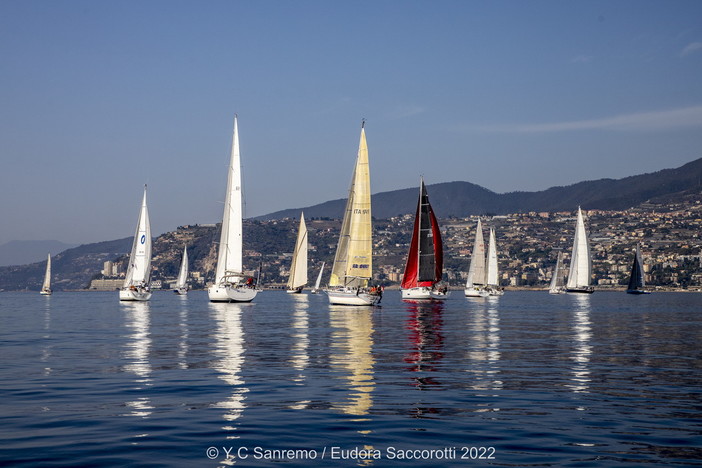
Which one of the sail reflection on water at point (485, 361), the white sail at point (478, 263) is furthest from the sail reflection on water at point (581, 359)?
the white sail at point (478, 263)

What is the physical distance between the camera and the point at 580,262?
483ft

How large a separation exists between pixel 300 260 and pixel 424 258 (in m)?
39.4

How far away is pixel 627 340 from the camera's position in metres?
37.5

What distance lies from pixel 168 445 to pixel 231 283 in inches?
2610

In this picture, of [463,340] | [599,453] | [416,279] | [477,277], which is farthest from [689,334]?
[477,277]

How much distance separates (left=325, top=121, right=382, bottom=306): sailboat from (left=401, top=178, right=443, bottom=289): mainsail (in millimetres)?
16766

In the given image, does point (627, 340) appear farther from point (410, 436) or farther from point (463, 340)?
point (410, 436)

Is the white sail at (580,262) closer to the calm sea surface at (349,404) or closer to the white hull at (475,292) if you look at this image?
the white hull at (475,292)

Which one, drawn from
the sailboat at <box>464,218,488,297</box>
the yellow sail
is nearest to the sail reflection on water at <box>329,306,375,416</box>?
the yellow sail

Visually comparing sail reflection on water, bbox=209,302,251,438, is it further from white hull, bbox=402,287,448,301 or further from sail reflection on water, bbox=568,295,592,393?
white hull, bbox=402,287,448,301

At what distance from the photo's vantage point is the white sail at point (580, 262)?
472 ft

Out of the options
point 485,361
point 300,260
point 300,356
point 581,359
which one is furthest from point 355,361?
point 300,260

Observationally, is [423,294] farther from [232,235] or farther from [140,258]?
[140,258]

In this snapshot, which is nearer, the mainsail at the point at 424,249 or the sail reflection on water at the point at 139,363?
the sail reflection on water at the point at 139,363
